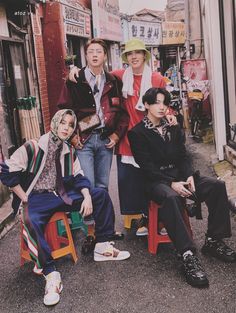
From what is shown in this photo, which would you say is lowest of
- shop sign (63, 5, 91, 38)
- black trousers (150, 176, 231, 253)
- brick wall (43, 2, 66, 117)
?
black trousers (150, 176, 231, 253)

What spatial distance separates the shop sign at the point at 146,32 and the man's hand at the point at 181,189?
18.4 meters

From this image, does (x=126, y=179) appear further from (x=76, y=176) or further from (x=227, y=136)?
(x=227, y=136)

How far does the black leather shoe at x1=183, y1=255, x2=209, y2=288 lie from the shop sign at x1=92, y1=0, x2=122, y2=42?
11.7m

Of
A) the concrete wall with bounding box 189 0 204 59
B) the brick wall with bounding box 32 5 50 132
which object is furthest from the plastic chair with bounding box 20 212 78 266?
the concrete wall with bounding box 189 0 204 59

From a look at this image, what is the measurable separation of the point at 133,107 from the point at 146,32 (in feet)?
64.8

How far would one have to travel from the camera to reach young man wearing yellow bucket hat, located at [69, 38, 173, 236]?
4.28 meters

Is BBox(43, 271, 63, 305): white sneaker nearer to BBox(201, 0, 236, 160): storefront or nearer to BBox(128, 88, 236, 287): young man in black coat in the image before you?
BBox(128, 88, 236, 287): young man in black coat

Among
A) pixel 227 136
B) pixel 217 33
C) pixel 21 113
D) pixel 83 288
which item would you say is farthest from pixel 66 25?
pixel 83 288

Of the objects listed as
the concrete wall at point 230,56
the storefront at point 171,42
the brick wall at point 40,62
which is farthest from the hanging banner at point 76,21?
the storefront at point 171,42

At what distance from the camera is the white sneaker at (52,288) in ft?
11.0

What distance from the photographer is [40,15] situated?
1008 centimetres

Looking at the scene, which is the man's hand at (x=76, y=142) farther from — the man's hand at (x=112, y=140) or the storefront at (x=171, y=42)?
the storefront at (x=171, y=42)

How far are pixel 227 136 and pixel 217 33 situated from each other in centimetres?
180

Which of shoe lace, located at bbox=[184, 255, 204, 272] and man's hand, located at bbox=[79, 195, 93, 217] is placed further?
man's hand, located at bbox=[79, 195, 93, 217]
